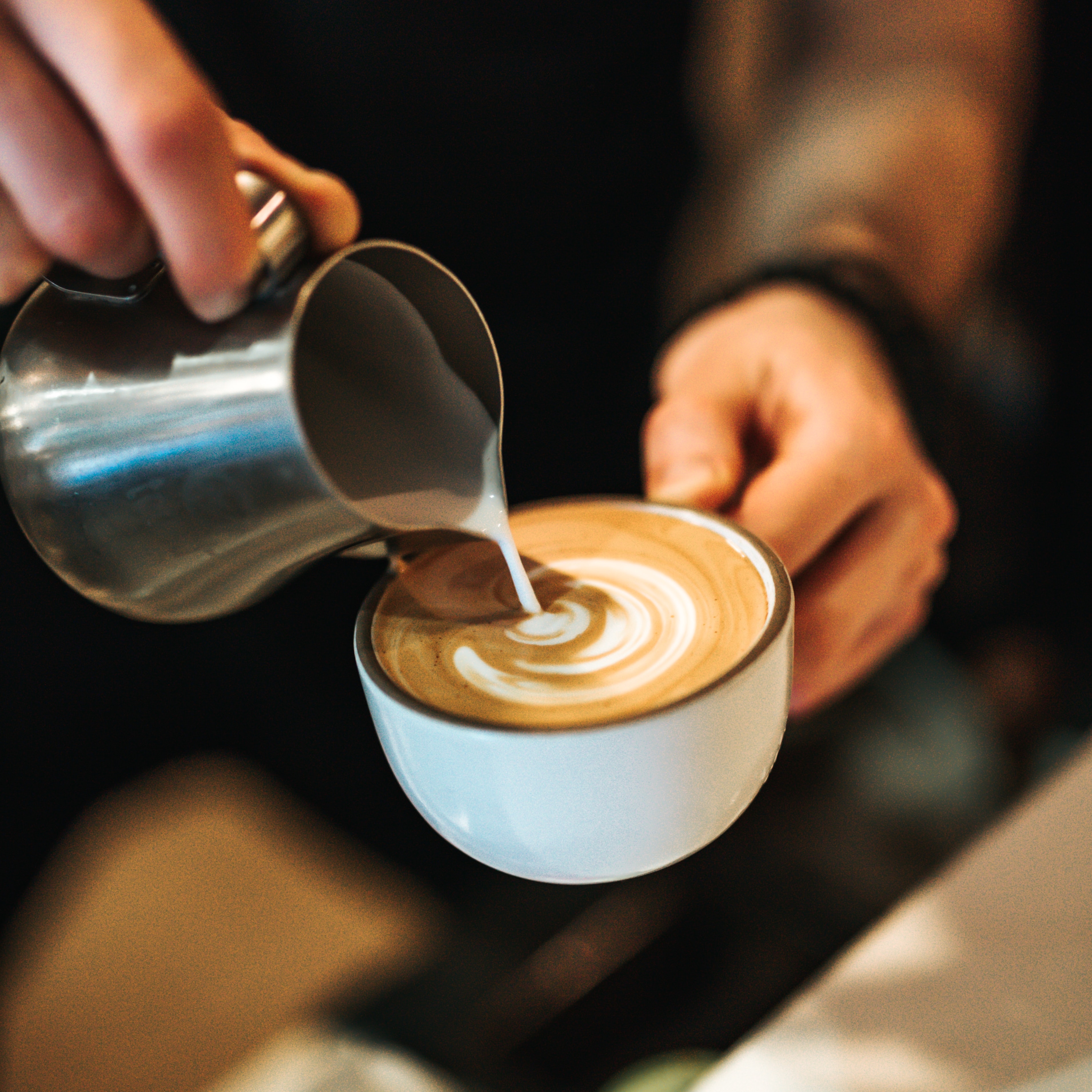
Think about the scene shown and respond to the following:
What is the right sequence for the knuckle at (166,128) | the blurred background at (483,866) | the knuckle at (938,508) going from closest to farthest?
the knuckle at (166,128) < the knuckle at (938,508) < the blurred background at (483,866)

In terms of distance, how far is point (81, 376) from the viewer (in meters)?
0.51

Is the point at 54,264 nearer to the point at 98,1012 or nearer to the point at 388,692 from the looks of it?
the point at 388,692

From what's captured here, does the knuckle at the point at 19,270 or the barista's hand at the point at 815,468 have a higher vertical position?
the knuckle at the point at 19,270

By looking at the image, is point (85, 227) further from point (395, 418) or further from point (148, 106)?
point (395, 418)

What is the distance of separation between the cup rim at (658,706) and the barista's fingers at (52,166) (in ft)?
0.89

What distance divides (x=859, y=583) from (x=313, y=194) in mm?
555

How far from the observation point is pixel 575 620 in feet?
2.25

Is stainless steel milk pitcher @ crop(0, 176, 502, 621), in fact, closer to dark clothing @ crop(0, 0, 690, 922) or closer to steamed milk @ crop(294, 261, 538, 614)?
steamed milk @ crop(294, 261, 538, 614)

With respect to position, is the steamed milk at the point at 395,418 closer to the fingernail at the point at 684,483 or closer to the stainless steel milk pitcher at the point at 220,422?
the stainless steel milk pitcher at the point at 220,422

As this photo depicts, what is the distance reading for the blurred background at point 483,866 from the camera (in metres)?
1.16

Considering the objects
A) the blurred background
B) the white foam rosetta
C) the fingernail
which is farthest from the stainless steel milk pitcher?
the blurred background

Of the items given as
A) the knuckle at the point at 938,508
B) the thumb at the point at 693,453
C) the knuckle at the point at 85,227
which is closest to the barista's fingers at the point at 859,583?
the knuckle at the point at 938,508

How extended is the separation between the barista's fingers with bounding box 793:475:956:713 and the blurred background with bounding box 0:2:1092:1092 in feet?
1.45

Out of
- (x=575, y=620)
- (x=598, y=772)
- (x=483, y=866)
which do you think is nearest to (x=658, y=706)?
(x=598, y=772)
